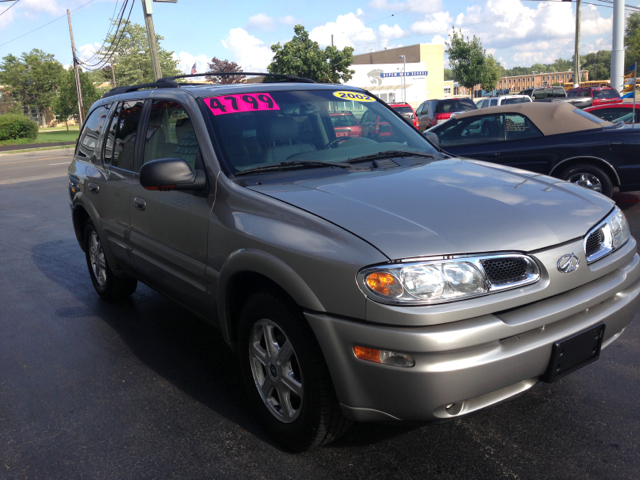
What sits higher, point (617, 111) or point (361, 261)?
point (361, 261)

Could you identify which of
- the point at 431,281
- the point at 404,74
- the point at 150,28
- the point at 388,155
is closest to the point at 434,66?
the point at 404,74

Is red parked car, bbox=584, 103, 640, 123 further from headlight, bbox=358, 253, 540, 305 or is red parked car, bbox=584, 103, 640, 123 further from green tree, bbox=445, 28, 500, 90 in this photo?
green tree, bbox=445, 28, 500, 90

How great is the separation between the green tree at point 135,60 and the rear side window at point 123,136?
7270 centimetres

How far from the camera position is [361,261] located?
2268 millimetres

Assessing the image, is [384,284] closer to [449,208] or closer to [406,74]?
[449,208]

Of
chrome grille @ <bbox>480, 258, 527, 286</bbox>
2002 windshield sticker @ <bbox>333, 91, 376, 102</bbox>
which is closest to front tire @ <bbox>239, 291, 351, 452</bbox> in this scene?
chrome grille @ <bbox>480, 258, 527, 286</bbox>

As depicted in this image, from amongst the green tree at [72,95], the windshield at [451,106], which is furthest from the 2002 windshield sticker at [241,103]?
the green tree at [72,95]

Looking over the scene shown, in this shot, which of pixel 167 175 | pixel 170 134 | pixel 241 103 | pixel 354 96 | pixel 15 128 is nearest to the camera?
pixel 167 175

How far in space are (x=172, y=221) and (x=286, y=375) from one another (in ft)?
4.28

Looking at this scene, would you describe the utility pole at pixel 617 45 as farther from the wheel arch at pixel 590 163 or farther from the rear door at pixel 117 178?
the rear door at pixel 117 178

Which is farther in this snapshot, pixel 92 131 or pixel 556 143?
pixel 556 143

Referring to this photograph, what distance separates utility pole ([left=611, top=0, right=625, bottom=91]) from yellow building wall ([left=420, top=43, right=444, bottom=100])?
45486mm

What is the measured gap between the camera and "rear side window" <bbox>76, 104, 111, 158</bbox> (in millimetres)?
4914

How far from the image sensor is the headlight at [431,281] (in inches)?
87.6
